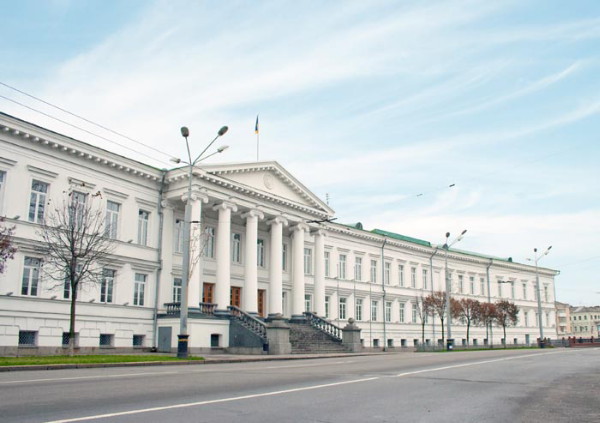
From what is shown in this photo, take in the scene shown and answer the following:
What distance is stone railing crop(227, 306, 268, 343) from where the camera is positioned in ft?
110

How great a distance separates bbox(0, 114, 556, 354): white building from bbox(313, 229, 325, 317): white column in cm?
8

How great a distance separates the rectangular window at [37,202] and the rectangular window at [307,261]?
22447 mm

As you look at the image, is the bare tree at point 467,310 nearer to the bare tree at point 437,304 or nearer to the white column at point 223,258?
the bare tree at point 437,304

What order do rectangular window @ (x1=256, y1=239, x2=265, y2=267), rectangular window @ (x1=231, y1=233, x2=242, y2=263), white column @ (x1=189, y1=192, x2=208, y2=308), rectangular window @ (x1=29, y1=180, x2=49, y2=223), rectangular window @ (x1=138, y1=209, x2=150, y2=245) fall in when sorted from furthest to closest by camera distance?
rectangular window @ (x1=256, y1=239, x2=265, y2=267) → rectangular window @ (x1=231, y1=233, x2=242, y2=263) → rectangular window @ (x1=138, y1=209, x2=150, y2=245) → white column @ (x1=189, y1=192, x2=208, y2=308) → rectangular window @ (x1=29, y1=180, x2=49, y2=223)

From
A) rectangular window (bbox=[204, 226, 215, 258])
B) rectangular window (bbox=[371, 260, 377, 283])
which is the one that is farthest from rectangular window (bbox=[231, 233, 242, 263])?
rectangular window (bbox=[371, 260, 377, 283])

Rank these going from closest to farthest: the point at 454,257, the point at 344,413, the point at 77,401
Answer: the point at 344,413
the point at 77,401
the point at 454,257

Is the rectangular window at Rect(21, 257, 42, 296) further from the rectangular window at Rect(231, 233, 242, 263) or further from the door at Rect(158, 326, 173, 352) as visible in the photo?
the rectangular window at Rect(231, 233, 242, 263)

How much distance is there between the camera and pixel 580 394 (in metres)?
11.7

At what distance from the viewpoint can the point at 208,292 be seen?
37.5 meters

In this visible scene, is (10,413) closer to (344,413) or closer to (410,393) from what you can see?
(344,413)

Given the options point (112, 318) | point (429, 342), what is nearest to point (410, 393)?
point (112, 318)

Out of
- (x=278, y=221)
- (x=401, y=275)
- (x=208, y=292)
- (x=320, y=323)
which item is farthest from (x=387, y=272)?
(x=208, y=292)

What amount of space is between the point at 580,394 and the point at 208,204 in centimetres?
2683

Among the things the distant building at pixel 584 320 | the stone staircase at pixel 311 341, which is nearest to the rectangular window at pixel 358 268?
the stone staircase at pixel 311 341
